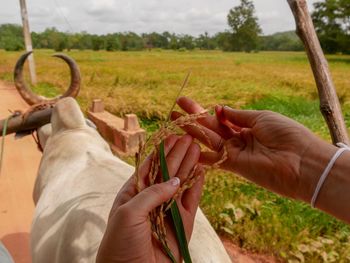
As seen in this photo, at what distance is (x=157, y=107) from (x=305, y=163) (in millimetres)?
7377

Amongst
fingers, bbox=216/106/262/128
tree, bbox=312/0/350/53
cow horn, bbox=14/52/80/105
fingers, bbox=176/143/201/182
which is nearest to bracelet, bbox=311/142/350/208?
fingers, bbox=216/106/262/128

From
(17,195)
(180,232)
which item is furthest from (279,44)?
(180,232)

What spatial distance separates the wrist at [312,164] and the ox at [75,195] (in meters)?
0.45

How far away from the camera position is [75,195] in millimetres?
2320

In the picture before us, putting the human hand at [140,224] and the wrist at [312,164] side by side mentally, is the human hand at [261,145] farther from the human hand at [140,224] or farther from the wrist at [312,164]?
the human hand at [140,224]

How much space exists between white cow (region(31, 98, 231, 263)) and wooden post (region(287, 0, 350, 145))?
764 millimetres

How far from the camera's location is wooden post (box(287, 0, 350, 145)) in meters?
1.79

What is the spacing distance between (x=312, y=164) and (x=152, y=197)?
762 mm

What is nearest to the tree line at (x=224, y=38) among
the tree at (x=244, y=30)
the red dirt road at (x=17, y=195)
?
the tree at (x=244, y=30)

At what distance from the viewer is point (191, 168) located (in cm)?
143

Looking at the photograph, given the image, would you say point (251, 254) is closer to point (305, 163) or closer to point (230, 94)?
point (305, 163)

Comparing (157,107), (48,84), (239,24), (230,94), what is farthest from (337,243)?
(239,24)

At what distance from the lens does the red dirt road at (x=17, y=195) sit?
4098 millimetres

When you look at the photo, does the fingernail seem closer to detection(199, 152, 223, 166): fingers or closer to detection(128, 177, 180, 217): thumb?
detection(128, 177, 180, 217): thumb
